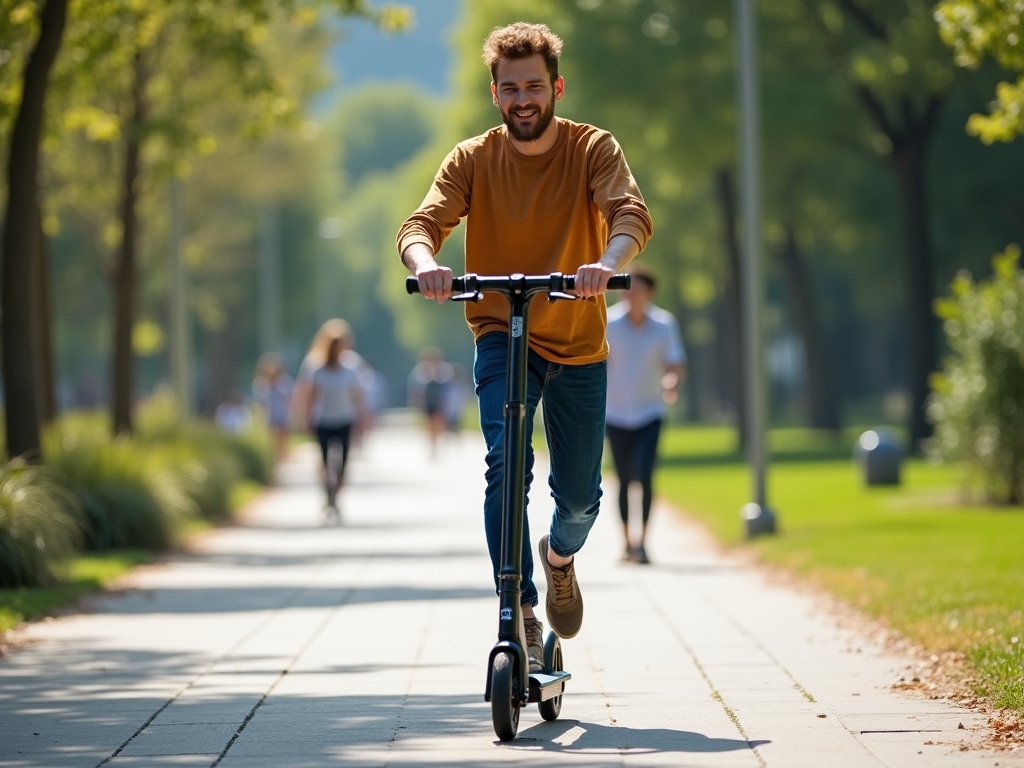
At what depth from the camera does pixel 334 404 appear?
18328 millimetres

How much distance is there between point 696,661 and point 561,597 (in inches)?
65.7

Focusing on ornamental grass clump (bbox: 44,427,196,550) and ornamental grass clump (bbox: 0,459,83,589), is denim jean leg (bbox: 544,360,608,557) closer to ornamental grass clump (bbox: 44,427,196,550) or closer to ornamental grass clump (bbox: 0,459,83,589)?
ornamental grass clump (bbox: 0,459,83,589)

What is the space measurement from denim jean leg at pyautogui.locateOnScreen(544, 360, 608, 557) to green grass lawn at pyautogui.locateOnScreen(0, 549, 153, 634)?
166 inches

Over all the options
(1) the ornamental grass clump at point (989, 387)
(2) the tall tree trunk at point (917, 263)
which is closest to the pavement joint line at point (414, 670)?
(1) the ornamental grass clump at point (989, 387)

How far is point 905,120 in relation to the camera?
30000 mm

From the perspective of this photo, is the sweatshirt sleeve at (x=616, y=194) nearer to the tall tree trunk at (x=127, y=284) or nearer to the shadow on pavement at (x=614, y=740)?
the shadow on pavement at (x=614, y=740)

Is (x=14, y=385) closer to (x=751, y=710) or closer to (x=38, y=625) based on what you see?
(x=38, y=625)

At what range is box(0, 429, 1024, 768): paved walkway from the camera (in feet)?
19.1

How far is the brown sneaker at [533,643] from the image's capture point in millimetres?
6065

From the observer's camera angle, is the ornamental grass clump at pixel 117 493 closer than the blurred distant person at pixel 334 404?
Yes

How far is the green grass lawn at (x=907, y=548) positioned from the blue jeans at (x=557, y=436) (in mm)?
1590

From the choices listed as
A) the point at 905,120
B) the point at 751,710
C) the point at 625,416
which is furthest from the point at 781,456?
the point at 751,710

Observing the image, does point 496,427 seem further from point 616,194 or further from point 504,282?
point 616,194

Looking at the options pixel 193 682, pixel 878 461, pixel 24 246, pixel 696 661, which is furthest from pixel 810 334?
pixel 193 682
